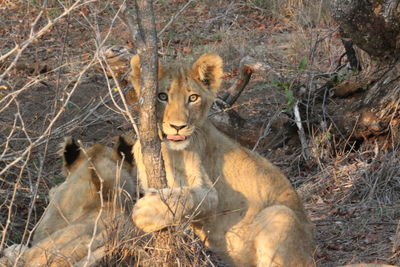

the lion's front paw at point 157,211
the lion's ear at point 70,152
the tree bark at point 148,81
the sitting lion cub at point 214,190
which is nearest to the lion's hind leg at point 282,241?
the sitting lion cub at point 214,190

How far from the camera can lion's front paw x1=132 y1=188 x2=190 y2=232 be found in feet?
14.0

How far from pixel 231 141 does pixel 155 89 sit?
1.10 m

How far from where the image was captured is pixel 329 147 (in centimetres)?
718

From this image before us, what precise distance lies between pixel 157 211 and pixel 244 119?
3776 millimetres

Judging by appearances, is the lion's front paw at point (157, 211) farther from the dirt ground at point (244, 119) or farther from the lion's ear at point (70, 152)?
the lion's ear at point (70, 152)

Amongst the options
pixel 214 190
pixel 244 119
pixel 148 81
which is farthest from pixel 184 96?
pixel 244 119

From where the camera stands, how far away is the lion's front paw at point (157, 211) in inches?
168

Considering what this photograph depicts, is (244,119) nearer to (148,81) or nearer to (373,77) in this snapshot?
(373,77)

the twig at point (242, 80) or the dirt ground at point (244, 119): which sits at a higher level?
the twig at point (242, 80)

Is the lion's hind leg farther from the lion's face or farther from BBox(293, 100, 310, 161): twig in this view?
BBox(293, 100, 310, 161): twig

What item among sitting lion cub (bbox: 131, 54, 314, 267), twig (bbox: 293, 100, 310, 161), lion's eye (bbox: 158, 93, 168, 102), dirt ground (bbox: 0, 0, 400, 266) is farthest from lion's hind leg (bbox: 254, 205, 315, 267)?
twig (bbox: 293, 100, 310, 161)

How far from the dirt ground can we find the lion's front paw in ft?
1.76

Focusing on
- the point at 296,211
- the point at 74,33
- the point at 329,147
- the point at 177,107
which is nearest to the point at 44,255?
the point at 177,107

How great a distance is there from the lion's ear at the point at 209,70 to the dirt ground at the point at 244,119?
595 mm
